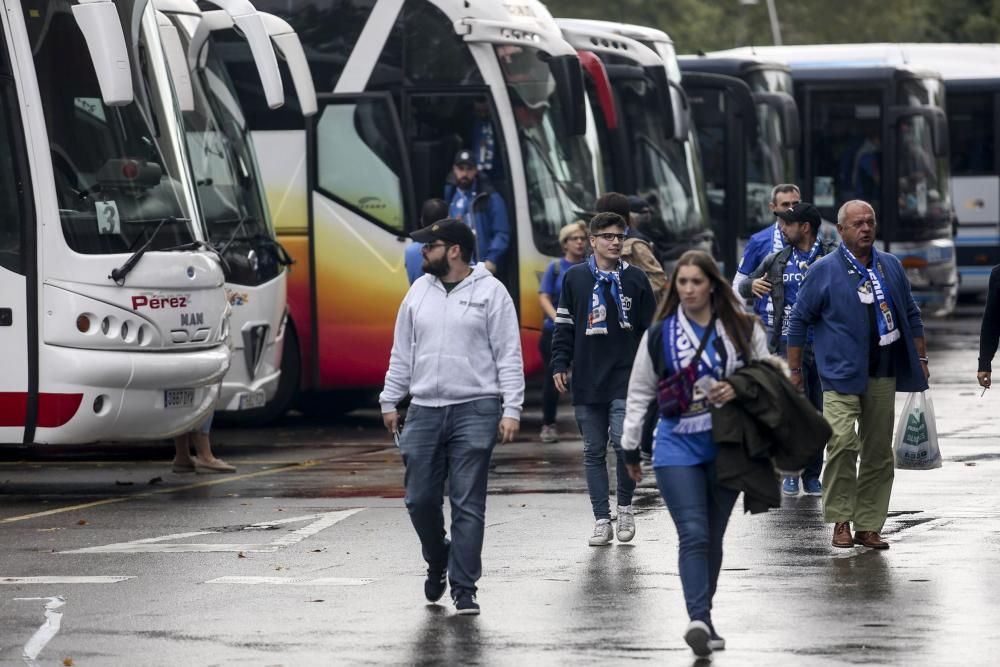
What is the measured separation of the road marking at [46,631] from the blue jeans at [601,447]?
9.69 ft

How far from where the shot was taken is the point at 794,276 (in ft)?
43.2

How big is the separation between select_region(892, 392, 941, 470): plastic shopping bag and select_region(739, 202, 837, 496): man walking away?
1.68 m

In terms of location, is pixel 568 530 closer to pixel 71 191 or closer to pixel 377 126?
pixel 71 191

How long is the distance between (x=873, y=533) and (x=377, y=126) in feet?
28.3

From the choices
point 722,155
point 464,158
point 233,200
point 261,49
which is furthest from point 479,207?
point 722,155

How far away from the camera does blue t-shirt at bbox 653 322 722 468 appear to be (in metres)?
8.45

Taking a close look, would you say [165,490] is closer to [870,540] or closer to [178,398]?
[178,398]

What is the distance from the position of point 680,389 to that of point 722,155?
1788 centimetres

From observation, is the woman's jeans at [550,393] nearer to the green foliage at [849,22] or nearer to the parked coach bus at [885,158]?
the parked coach bus at [885,158]

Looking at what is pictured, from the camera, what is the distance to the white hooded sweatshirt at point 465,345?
946cm

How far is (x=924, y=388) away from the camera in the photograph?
11.2 metres

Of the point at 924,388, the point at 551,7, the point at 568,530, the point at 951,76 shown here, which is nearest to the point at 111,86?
the point at 568,530

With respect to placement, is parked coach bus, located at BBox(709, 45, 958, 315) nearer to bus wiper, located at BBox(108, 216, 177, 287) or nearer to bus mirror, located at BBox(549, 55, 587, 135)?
bus mirror, located at BBox(549, 55, 587, 135)

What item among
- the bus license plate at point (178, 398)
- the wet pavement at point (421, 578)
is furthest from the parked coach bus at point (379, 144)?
the bus license plate at point (178, 398)
